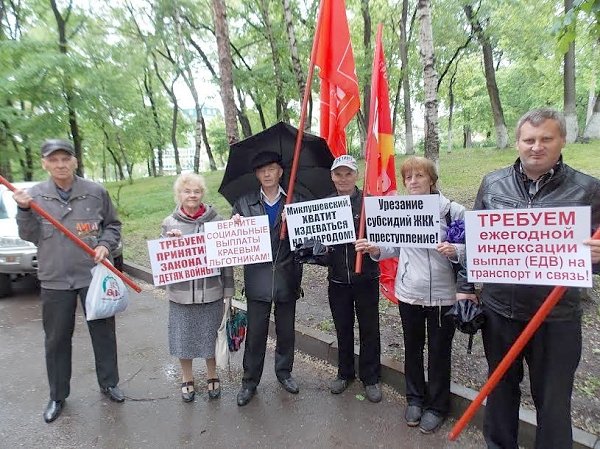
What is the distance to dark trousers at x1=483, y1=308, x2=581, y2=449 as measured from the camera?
92.0 inches

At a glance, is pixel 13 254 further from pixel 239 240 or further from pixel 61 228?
pixel 239 240

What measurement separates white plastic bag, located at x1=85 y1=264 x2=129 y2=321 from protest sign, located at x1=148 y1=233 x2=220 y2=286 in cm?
33

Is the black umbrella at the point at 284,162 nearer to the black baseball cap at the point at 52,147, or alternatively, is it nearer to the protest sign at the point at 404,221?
the protest sign at the point at 404,221

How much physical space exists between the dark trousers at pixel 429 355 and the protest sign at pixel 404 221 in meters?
0.48

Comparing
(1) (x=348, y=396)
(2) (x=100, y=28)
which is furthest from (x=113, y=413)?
(2) (x=100, y=28)

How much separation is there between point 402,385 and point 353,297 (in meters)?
0.91

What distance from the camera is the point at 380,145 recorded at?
4121 mm

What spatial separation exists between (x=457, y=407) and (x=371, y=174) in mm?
1978

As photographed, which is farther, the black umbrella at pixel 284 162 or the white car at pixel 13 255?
the white car at pixel 13 255

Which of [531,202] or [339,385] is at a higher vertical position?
[531,202]

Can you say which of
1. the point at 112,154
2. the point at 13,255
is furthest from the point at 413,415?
the point at 112,154

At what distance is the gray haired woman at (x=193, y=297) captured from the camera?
346 cm

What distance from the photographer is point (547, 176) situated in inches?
90.3

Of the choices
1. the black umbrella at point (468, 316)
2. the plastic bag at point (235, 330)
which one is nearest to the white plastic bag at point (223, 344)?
the plastic bag at point (235, 330)
